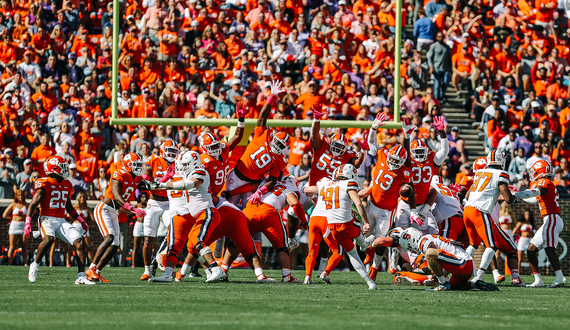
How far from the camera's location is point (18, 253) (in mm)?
15703

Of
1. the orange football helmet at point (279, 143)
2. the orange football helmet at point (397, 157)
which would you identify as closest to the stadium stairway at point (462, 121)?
the orange football helmet at point (397, 157)

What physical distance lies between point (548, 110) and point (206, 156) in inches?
355

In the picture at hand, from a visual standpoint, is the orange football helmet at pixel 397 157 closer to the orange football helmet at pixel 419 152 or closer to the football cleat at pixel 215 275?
the orange football helmet at pixel 419 152

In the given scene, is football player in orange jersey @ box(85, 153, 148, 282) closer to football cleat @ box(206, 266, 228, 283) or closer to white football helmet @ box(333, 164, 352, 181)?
football cleat @ box(206, 266, 228, 283)

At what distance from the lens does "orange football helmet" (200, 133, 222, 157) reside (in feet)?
35.1

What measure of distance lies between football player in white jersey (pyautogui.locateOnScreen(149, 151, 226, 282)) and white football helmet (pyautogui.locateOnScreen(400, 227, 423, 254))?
2179 millimetres

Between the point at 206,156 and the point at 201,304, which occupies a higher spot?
the point at 206,156

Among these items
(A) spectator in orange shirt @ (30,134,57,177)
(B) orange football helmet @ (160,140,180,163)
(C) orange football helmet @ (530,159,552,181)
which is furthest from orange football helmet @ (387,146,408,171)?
(A) spectator in orange shirt @ (30,134,57,177)

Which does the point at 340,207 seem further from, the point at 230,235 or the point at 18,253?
the point at 18,253

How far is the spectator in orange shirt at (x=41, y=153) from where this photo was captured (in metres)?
15.7

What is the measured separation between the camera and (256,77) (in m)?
16.9

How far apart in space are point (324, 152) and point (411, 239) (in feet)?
9.11

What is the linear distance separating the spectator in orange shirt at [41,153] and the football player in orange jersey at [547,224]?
8.95 m

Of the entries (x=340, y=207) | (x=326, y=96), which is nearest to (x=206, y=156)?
(x=340, y=207)
